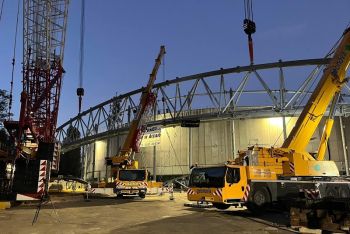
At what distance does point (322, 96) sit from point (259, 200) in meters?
7.24

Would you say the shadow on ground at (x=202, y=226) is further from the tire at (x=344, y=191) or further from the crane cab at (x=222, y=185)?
Answer: the tire at (x=344, y=191)

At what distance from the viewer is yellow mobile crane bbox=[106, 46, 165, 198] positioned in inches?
1273

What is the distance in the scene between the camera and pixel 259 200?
19.6 meters

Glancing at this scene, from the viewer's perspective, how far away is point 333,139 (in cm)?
4553

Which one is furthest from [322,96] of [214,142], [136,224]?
[214,142]

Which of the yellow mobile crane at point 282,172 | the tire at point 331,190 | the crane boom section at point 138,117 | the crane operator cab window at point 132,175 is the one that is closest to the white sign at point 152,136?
the crane boom section at point 138,117

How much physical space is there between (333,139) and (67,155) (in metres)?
76.7

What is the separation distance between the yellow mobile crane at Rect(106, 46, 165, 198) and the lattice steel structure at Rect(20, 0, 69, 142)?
7971 millimetres

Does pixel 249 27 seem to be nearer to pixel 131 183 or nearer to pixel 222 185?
pixel 222 185

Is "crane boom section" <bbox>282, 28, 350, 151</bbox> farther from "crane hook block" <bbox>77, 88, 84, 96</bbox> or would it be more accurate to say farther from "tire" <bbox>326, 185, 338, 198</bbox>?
"crane hook block" <bbox>77, 88, 84, 96</bbox>

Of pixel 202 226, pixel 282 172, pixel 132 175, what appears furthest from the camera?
pixel 132 175

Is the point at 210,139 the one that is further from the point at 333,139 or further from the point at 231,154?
the point at 333,139

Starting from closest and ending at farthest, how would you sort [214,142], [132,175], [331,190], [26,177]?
[331,190], [26,177], [132,175], [214,142]

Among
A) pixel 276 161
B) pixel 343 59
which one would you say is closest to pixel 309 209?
pixel 276 161
